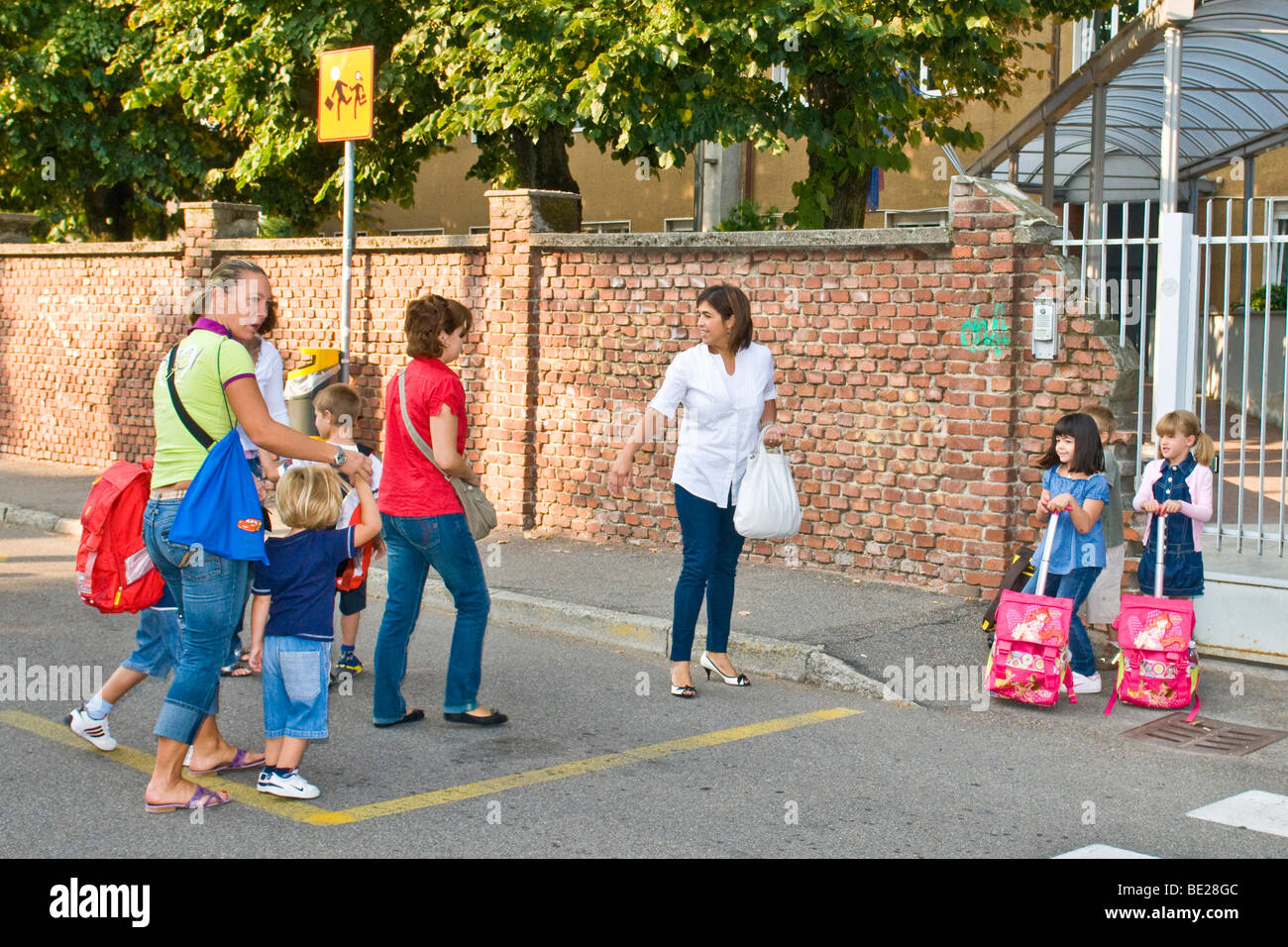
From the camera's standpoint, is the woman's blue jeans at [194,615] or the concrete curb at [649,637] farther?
the concrete curb at [649,637]

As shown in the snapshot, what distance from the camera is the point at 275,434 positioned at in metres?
4.89

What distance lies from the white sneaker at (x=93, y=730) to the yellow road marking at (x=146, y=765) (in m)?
0.05

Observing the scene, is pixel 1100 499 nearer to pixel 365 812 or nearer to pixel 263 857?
pixel 365 812

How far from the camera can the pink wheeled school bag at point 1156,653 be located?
6566 mm

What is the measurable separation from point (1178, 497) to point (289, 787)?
4379 millimetres

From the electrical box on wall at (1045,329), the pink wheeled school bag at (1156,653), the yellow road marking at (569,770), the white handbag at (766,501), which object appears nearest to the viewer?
the yellow road marking at (569,770)

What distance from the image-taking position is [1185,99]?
1528cm

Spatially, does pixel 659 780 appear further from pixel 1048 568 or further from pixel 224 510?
pixel 1048 568

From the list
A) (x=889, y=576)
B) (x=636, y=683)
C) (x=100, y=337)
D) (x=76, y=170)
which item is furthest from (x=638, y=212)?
(x=636, y=683)

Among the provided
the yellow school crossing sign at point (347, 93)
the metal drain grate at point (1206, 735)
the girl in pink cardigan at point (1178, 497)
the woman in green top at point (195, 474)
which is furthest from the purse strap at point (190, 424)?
the yellow school crossing sign at point (347, 93)

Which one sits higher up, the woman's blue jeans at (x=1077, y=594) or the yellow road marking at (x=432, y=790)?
the woman's blue jeans at (x=1077, y=594)

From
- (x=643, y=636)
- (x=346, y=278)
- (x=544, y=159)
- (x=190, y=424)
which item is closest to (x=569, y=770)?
(x=190, y=424)

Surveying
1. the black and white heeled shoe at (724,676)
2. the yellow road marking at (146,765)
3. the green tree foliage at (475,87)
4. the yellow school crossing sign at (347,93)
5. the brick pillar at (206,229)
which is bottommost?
the yellow road marking at (146,765)

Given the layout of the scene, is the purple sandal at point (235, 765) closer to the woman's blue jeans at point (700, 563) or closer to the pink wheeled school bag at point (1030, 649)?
the woman's blue jeans at point (700, 563)
